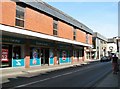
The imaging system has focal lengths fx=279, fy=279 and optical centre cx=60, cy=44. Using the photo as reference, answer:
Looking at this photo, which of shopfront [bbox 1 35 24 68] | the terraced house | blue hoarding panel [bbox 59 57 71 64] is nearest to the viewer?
the terraced house

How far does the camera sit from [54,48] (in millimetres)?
39312

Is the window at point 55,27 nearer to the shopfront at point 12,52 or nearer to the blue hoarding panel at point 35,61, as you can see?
the blue hoarding panel at point 35,61

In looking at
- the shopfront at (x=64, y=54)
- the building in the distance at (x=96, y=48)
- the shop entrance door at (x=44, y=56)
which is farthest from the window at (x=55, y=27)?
the building in the distance at (x=96, y=48)

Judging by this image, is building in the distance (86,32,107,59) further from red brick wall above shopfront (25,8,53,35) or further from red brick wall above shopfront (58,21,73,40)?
red brick wall above shopfront (25,8,53,35)

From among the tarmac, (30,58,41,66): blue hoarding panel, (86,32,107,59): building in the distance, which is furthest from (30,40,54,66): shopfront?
(86,32,107,59): building in the distance

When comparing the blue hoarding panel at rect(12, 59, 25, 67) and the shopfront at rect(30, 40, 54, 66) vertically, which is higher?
the shopfront at rect(30, 40, 54, 66)

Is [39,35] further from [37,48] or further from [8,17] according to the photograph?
[8,17]

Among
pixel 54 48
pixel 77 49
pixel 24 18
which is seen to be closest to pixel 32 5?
pixel 24 18

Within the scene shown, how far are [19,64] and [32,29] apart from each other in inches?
156

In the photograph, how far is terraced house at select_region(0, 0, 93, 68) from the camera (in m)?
25.5

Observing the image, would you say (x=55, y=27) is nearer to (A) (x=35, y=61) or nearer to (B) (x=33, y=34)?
(A) (x=35, y=61)

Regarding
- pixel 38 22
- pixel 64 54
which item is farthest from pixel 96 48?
pixel 38 22

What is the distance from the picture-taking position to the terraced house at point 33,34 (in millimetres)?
25545

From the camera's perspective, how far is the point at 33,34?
2914cm
